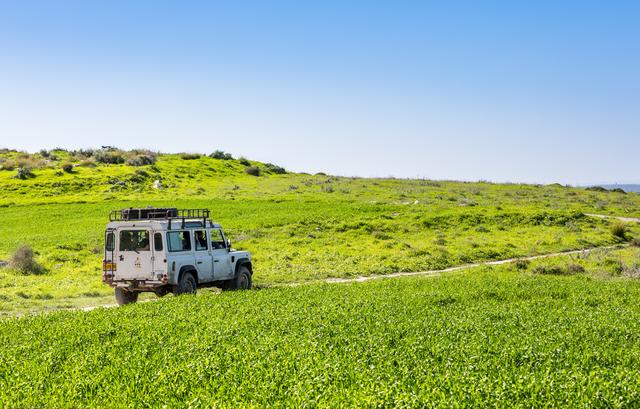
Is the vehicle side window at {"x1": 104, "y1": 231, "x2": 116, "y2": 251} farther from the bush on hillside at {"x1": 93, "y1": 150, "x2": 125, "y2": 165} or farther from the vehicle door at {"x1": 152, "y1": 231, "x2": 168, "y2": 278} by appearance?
the bush on hillside at {"x1": 93, "y1": 150, "x2": 125, "y2": 165}

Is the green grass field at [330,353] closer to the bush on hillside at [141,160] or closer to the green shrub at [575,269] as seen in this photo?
the green shrub at [575,269]

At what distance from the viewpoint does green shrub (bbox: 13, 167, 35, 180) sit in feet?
251

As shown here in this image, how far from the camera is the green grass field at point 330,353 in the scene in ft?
34.6

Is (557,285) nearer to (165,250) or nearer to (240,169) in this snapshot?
(165,250)

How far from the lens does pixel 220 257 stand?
89.7 feet

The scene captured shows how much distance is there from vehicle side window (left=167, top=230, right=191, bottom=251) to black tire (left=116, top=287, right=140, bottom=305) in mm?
2787

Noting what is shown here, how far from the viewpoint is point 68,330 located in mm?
16594

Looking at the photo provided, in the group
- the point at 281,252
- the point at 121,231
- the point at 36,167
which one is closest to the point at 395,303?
the point at 121,231

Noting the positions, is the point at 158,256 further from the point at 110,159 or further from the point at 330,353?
the point at 110,159

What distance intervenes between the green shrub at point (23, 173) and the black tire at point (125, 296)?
57.8 metres

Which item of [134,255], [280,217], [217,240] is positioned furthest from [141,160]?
[134,255]

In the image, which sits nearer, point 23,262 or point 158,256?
point 158,256

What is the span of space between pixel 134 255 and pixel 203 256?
2973 millimetres

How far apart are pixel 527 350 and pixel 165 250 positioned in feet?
49.0
